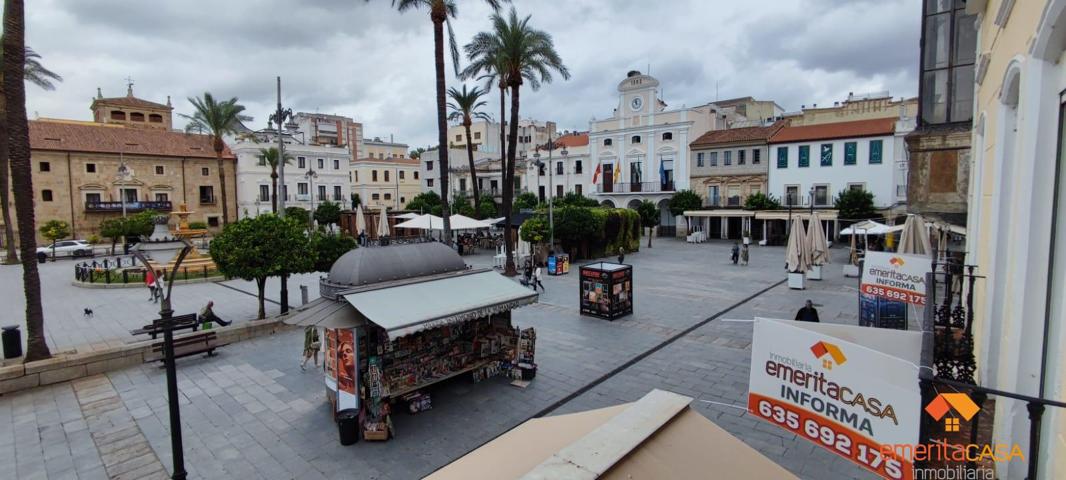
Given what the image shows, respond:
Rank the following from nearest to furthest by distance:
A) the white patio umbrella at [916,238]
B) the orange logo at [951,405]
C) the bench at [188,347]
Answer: the orange logo at [951,405] → the bench at [188,347] → the white patio umbrella at [916,238]

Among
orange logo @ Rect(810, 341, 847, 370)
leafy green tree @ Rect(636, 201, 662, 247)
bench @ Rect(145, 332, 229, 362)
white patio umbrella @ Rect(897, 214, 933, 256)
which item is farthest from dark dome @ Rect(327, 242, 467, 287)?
leafy green tree @ Rect(636, 201, 662, 247)

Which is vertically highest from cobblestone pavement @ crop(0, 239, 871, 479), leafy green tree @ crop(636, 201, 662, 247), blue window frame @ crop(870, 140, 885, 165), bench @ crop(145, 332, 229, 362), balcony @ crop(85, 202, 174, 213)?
blue window frame @ crop(870, 140, 885, 165)

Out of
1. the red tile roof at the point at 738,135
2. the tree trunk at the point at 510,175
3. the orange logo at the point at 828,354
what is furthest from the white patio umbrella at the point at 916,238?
the red tile roof at the point at 738,135

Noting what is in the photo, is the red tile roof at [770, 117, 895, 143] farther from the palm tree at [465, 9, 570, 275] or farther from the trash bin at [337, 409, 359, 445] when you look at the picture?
the trash bin at [337, 409, 359, 445]

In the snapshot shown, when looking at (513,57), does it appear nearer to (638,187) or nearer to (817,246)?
(817,246)

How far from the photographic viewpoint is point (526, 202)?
4831 cm

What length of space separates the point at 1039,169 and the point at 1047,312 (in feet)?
3.90

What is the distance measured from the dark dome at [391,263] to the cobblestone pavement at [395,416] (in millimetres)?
2365

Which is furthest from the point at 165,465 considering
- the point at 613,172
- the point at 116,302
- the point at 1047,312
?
the point at 613,172

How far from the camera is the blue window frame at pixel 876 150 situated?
1347 inches

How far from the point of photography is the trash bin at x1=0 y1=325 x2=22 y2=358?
1065 cm

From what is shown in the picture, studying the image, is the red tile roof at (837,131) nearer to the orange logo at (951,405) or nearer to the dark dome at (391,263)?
the dark dome at (391,263)

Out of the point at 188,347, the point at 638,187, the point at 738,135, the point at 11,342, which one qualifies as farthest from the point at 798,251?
the point at 638,187

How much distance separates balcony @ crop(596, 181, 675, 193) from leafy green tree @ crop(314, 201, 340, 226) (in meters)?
24.8
